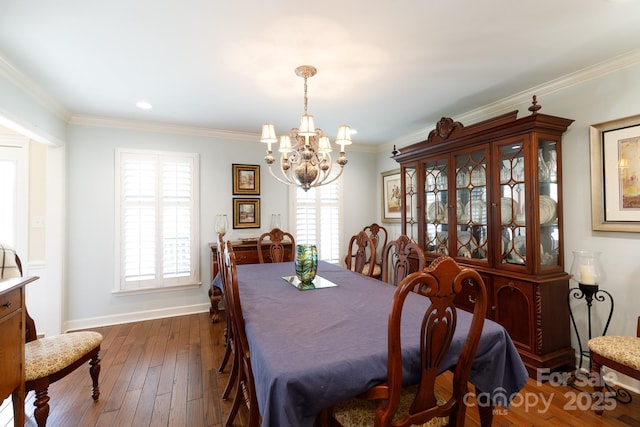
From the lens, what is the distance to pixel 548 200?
8.20 ft

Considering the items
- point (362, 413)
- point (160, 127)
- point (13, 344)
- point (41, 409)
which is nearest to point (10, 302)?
point (13, 344)

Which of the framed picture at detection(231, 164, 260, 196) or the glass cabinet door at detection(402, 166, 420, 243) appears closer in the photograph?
the glass cabinet door at detection(402, 166, 420, 243)

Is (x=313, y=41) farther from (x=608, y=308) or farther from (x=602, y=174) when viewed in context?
(x=608, y=308)

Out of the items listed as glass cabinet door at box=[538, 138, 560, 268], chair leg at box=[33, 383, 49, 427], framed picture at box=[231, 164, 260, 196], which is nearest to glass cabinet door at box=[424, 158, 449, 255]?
glass cabinet door at box=[538, 138, 560, 268]

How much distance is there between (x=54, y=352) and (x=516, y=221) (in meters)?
3.48

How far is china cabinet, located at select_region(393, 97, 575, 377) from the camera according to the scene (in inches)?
93.4

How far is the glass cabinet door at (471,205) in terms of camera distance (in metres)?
2.79

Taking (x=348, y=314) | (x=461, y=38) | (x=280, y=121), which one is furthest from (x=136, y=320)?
(x=461, y=38)

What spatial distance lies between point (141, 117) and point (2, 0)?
195 cm

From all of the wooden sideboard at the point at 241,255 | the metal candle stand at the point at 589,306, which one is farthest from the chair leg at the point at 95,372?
the metal candle stand at the point at 589,306

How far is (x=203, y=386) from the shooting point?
89.1 inches

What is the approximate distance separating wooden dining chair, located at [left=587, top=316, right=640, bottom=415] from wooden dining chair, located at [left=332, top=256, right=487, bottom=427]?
1321mm

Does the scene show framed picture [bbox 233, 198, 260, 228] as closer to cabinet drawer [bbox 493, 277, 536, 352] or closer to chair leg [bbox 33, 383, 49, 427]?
chair leg [bbox 33, 383, 49, 427]

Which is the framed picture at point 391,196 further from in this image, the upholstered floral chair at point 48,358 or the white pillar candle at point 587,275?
the upholstered floral chair at point 48,358
